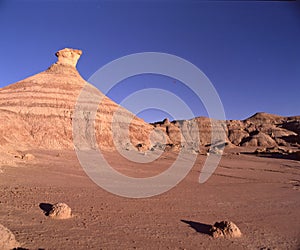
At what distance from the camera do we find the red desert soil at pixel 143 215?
5801 mm

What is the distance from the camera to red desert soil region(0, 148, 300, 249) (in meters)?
Result: 5.80

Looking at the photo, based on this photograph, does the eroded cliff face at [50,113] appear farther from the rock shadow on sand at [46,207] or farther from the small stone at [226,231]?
the small stone at [226,231]

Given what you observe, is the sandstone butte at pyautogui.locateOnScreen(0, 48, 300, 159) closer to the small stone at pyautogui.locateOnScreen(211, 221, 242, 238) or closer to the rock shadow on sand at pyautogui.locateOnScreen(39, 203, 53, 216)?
the rock shadow on sand at pyautogui.locateOnScreen(39, 203, 53, 216)

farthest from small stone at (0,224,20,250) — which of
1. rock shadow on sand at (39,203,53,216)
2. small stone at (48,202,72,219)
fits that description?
rock shadow on sand at (39,203,53,216)

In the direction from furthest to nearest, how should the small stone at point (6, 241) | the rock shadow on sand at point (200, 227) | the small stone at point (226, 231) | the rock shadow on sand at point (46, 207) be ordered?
1. the rock shadow on sand at point (46, 207)
2. the rock shadow on sand at point (200, 227)
3. the small stone at point (226, 231)
4. the small stone at point (6, 241)

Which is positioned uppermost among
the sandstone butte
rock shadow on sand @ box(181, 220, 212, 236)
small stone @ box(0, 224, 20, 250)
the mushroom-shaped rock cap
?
the mushroom-shaped rock cap

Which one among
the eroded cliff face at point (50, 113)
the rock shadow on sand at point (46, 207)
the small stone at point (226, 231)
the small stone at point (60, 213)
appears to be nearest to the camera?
the small stone at point (226, 231)

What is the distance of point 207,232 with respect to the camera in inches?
261

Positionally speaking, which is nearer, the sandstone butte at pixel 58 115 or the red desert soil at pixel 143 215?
the red desert soil at pixel 143 215

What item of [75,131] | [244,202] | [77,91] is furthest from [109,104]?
[244,202]

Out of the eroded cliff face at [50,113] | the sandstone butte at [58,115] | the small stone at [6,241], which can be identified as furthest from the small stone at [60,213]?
the eroded cliff face at [50,113]

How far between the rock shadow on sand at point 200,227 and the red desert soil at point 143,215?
0.09ft

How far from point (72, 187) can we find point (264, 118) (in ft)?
334

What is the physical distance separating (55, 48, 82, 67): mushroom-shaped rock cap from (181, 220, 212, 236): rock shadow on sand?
4452 cm
